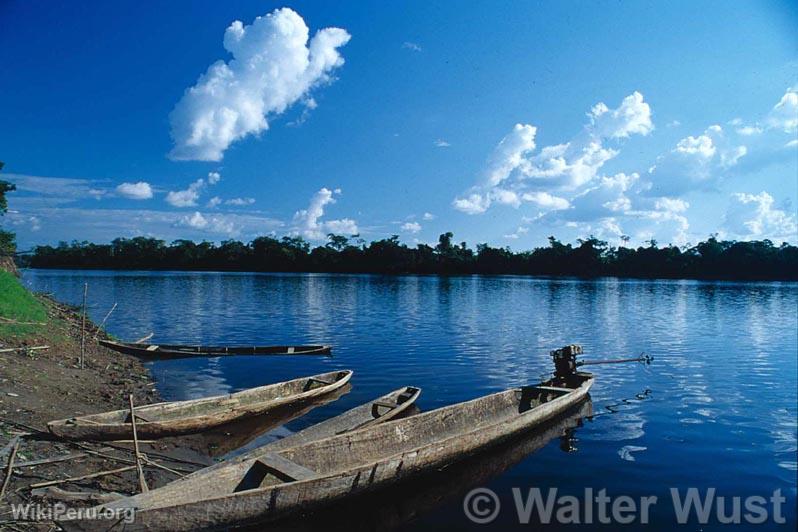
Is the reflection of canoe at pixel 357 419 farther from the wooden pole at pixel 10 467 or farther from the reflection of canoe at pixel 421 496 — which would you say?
the wooden pole at pixel 10 467

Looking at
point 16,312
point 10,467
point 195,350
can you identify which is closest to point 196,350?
point 195,350

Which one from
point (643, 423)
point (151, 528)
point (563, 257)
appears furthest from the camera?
point (563, 257)

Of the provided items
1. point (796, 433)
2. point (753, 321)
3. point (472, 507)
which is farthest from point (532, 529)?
point (753, 321)

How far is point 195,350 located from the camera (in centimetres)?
2002

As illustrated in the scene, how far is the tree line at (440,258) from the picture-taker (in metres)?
95.0

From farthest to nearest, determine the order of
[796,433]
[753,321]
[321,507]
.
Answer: [753,321] → [796,433] → [321,507]

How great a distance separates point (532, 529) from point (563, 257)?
113132 millimetres

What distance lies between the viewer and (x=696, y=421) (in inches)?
477

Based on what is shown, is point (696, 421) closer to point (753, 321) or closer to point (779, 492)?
point (779, 492)

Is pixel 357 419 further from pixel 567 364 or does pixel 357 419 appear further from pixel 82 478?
pixel 567 364

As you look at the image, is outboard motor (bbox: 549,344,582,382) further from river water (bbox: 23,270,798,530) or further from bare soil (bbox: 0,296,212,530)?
bare soil (bbox: 0,296,212,530)

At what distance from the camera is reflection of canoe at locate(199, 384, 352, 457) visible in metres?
9.89

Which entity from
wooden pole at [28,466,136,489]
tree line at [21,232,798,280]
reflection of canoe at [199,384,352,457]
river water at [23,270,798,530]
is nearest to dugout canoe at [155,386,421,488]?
reflection of canoe at [199,384,352,457]

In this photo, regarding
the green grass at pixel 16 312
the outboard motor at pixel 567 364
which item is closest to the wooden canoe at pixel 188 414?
the outboard motor at pixel 567 364
